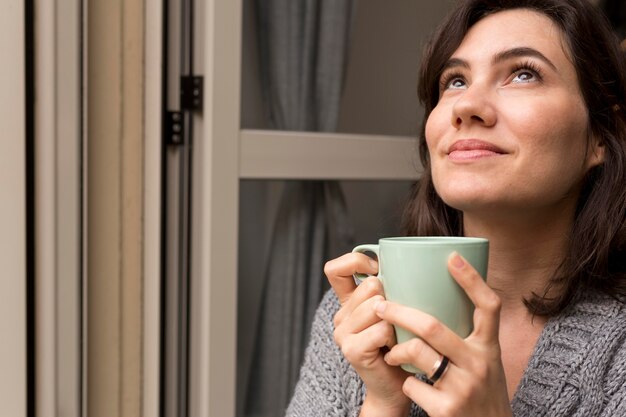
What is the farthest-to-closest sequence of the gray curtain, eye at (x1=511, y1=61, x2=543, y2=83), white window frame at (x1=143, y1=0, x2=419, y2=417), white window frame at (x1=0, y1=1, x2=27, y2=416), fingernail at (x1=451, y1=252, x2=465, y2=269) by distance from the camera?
the gray curtain, white window frame at (x1=143, y1=0, x2=419, y2=417), white window frame at (x1=0, y1=1, x2=27, y2=416), eye at (x1=511, y1=61, x2=543, y2=83), fingernail at (x1=451, y1=252, x2=465, y2=269)

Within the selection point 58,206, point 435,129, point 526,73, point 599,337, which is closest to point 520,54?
point 526,73

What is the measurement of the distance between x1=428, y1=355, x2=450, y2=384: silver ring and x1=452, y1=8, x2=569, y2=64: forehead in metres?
0.45

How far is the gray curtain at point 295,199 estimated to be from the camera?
1597 mm

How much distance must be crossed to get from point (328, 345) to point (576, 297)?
0.35 meters

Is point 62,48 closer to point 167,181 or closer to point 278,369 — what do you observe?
point 167,181

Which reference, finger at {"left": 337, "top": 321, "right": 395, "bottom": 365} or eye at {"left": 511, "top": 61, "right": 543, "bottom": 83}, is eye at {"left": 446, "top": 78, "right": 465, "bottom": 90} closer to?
eye at {"left": 511, "top": 61, "right": 543, "bottom": 83}

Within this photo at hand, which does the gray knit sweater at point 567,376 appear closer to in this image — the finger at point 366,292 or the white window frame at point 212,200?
the finger at point 366,292

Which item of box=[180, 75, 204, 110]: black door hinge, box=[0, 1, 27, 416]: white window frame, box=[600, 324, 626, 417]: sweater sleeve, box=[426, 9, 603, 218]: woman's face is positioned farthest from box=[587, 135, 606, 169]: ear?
box=[0, 1, 27, 416]: white window frame

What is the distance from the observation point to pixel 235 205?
143 cm

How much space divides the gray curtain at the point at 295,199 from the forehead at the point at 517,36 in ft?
2.23

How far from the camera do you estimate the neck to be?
95 cm

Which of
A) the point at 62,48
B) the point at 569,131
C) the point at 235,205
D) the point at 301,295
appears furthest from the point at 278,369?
the point at 569,131

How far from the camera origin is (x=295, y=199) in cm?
165

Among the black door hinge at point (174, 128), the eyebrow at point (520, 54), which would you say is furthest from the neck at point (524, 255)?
the black door hinge at point (174, 128)
